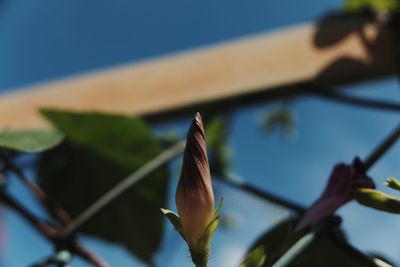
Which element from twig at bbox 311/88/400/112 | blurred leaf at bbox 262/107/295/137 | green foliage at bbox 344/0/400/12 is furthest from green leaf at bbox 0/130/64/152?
blurred leaf at bbox 262/107/295/137

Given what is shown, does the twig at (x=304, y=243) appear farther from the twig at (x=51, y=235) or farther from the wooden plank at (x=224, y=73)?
the wooden plank at (x=224, y=73)

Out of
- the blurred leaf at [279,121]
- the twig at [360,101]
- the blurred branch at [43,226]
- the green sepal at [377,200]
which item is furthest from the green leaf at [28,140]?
the blurred leaf at [279,121]

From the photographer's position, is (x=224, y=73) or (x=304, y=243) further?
(x=224, y=73)

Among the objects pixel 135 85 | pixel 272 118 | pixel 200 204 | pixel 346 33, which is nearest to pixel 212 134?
pixel 135 85

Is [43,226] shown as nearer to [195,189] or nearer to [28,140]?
[28,140]

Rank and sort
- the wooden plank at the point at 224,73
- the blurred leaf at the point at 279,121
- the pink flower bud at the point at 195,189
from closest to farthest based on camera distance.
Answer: the pink flower bud at the point at 195,189 < the wooden plank at the point at 224,73 < the blurred leaf at the point at 279,121

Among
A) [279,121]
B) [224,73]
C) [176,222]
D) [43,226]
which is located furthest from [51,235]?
[279,121]
